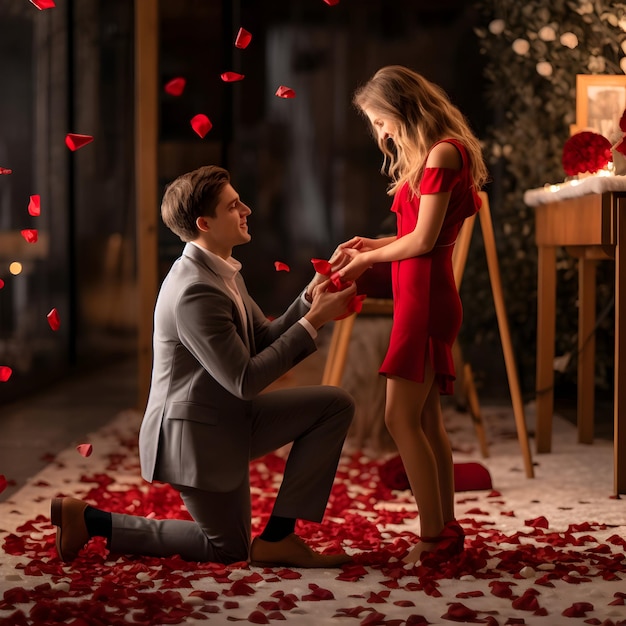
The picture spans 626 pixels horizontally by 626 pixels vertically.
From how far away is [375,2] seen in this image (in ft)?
16.3

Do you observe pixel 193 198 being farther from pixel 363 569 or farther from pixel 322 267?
pixel 363 569

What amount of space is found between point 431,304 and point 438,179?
270 mm

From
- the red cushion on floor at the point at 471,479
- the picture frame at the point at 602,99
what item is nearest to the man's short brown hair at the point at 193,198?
the red cushion on floor at the point at 471,479

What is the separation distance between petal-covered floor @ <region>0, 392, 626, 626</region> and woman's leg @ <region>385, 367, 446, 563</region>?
0.09 meters

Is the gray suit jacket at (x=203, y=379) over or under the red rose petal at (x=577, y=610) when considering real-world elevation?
over

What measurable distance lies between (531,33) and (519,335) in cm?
124

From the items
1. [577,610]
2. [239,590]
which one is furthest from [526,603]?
[239,590]

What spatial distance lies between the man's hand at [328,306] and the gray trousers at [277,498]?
18cm

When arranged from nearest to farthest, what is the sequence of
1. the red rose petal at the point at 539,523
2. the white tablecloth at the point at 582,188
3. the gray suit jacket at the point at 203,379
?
1. the gray suit jacket at the point at 203,379
2. the red rose petal at the point at 539,523
3. the white tablecloth at the point at 582,188

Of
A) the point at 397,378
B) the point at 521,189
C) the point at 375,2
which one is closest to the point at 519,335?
the point at 521,189

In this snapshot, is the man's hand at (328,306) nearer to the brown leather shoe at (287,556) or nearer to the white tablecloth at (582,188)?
the brown leather shoe at (287,556)

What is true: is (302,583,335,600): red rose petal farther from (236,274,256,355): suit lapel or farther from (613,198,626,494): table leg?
(613,198,626,494): table leg

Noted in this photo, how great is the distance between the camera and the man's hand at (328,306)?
7.38 ft

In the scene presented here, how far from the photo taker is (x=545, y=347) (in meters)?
3.63
